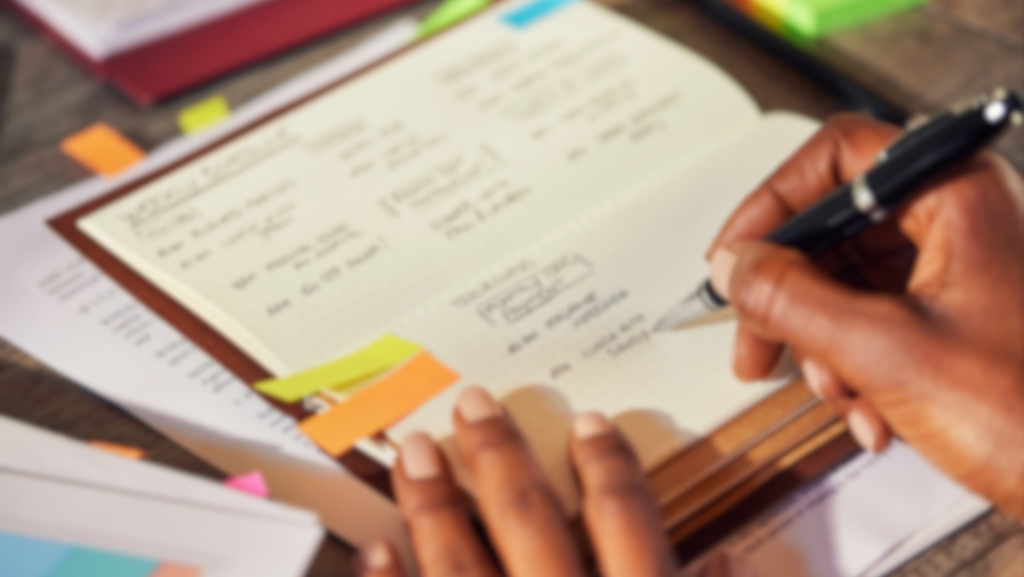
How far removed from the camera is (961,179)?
19.1 inches

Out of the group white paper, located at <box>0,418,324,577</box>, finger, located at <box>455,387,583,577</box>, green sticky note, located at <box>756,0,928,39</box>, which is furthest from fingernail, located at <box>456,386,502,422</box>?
green sticky note, located at <box>756,0,928,39</box>

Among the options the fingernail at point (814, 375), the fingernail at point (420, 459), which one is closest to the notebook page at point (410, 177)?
the fingernail at point (420, 459)

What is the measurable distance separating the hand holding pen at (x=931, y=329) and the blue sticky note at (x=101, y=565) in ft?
1.21

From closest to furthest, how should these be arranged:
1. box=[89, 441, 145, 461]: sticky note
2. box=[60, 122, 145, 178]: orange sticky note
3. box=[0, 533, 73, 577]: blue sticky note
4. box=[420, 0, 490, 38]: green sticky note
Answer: box=[0, 533, 73, 577]: blue sticky note → box=[89, 441, 145, 461]: sticky note → box=[60, 122, 145, 178]: orange sticky note → box=[420, 0, 490, 38]: green sticky note

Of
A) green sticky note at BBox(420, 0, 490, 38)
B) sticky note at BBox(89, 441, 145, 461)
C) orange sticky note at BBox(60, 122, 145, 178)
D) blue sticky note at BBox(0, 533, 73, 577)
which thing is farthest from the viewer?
green sticky note at BBox(420, 0, 490, 38)

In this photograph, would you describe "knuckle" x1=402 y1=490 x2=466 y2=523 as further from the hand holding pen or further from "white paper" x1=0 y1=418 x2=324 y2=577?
the hand holding pen

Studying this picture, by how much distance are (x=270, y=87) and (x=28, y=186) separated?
0.79ft

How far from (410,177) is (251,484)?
0.29 meters

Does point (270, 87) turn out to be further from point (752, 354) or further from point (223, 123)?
point (752, 354)

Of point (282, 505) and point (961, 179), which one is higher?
point (961, 179)

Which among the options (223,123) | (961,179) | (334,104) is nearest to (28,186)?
(223,123)

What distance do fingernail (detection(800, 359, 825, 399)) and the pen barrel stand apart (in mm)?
69

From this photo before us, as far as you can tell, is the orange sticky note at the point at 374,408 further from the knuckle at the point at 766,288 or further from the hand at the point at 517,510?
the knuckle at the point at 766,288

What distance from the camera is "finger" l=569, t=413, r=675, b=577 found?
440 mm
